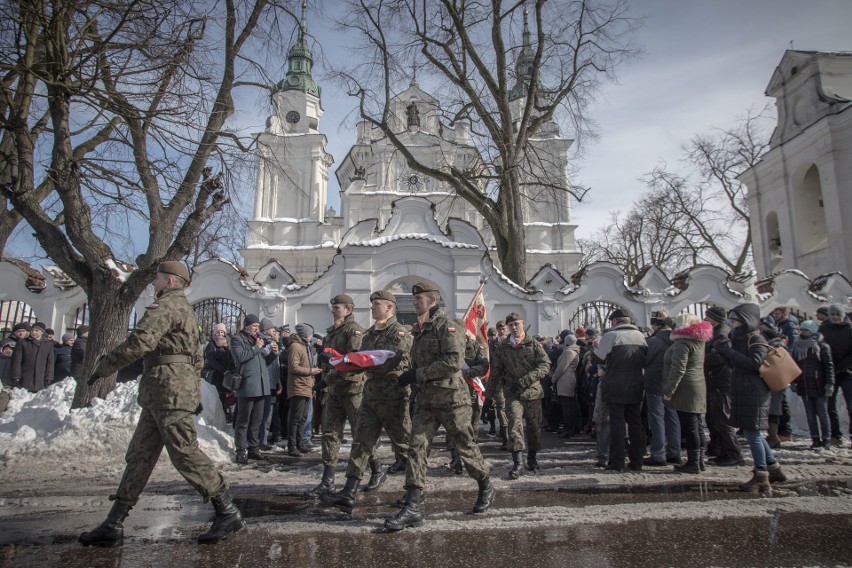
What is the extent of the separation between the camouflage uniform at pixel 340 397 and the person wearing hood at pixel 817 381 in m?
6.51

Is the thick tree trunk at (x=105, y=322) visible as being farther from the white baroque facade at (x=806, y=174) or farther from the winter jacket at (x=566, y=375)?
the white baroque facade at (x=806, y=174)

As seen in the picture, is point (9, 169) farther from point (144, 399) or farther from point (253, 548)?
point (253, 548)

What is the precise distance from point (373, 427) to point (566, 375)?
523cm

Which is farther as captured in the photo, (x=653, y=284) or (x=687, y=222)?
(x=687, y=222)

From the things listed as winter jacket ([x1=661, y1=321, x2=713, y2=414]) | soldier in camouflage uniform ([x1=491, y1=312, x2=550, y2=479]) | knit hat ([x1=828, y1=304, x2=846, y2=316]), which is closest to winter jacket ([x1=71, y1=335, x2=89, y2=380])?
soldier in camouflage uniform ([x1=491, y1=312, x2=550, y2=479])

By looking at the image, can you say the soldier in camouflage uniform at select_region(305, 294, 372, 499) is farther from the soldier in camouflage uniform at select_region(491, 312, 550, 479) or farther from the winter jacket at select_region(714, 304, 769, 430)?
the winter jacket at select_region(714, 304, 769, 430)

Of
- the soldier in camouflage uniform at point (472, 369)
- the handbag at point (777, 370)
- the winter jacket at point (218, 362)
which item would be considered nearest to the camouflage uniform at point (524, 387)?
the soldier in camouflage uniform at point (472, 369)

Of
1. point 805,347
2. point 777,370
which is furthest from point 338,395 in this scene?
point 805,347

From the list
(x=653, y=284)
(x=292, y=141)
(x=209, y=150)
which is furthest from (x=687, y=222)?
(x=209, y=150)

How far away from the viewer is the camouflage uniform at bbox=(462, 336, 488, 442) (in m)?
5.81

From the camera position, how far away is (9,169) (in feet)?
33.1

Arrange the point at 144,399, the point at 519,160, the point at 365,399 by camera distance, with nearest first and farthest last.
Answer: the point at 144,399 → the point at 365,399 → the point at 519,160

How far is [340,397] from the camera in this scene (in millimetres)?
5820

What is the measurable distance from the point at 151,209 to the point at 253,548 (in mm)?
7510
